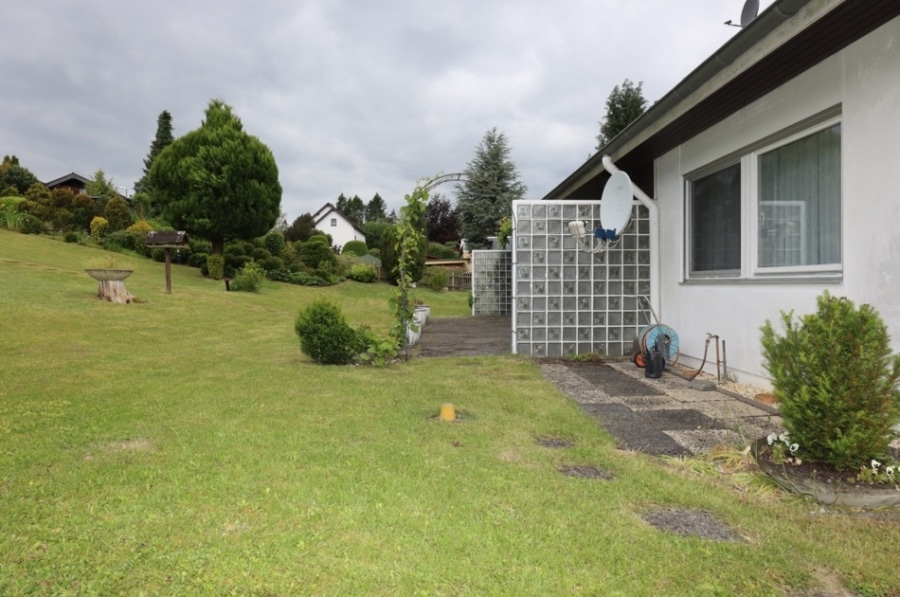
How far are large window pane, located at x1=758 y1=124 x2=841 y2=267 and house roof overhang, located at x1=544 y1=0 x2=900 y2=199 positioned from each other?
26.0 inches

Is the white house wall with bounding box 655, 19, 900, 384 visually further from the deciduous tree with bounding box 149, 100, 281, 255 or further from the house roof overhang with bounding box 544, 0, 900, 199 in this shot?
the deciduous tree with bounding box 149, 100, 281, 255

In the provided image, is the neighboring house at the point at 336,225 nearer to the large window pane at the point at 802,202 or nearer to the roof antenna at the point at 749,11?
the roof antenna at the point at 749,11

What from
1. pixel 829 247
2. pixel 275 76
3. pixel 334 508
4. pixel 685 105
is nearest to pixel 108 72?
pixel 275 76

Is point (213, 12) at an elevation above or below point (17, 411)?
above

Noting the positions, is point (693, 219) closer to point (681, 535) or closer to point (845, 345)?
point (845, 345)

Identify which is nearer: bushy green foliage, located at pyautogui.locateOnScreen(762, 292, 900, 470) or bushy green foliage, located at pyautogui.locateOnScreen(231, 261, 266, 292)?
bushy green foliage, located at pyautogui.locateOnScreen(762, 292, 900, 470)

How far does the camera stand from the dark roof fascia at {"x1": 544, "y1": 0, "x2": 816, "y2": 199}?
3.80 m

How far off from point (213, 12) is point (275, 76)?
Answer: 8.98 feet

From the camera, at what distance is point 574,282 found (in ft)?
26.9

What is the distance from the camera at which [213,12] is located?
855cm

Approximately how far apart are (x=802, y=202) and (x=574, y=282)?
3542 mm

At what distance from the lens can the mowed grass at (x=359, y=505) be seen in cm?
205

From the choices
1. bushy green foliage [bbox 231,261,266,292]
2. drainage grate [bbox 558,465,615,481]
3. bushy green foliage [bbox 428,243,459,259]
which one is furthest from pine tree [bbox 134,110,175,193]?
drainage grate [bbox 558,465,615,481]

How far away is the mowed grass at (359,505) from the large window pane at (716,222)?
2831 millimetres
